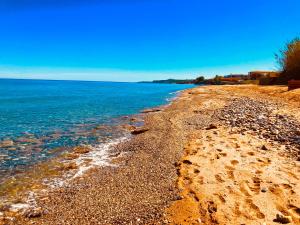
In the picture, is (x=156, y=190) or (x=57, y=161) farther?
(x=57, y=161)

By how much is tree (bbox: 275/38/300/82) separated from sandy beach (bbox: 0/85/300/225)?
125ft

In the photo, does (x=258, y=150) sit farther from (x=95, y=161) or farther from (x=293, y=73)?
(x=293, y=73)

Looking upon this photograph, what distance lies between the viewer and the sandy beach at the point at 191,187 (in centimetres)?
679

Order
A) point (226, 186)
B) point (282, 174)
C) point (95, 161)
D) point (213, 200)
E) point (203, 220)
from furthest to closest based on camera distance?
point (95, 161) → point (282, 174) → point (226, 186) → point (213, 200) → point (203, 220)

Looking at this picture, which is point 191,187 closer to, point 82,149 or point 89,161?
point 89,161

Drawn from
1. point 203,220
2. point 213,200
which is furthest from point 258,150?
point 203,220

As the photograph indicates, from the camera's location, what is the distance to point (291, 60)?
155ft

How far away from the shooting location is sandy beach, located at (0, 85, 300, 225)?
6785 millimetres

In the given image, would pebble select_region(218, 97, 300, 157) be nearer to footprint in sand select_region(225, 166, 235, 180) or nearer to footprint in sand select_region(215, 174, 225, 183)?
footprint in sand select_region(225, 166, 235, 180)

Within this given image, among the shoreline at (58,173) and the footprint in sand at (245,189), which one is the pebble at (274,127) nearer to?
the footprint in sand at (245,189)

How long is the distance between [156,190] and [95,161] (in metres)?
4.95

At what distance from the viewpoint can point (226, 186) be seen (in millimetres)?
8312

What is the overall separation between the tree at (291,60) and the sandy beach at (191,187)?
125 feet

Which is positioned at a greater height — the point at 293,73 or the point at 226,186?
the point at 293,73
